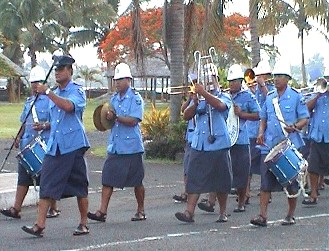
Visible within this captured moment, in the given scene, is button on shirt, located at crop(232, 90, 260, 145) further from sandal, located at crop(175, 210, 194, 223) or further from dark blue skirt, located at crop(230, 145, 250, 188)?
sandal, located at crop(175, 210, 194, 223)

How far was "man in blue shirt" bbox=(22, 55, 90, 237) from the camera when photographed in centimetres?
865

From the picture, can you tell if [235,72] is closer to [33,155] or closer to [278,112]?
[278,112]

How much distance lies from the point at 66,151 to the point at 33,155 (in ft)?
4.31

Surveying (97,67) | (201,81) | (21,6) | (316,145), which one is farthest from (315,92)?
(97,67)

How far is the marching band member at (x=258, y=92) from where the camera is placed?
38.6ft

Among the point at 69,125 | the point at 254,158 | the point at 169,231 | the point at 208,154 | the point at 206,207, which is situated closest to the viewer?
the point at 69,125

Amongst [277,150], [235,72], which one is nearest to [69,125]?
[277,150]

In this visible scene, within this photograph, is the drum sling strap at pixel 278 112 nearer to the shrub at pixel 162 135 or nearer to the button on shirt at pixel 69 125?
the button on shirt at pixel 69 125

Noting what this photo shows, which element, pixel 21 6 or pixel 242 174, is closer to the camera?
pixel 242 174

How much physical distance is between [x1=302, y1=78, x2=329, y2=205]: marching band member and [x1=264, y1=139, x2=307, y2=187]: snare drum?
8.22 feet

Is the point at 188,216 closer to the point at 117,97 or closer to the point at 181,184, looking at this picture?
the point at 117,97

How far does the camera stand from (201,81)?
981cm

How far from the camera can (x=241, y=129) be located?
1094 cm

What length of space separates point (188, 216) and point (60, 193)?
63.4 inches
